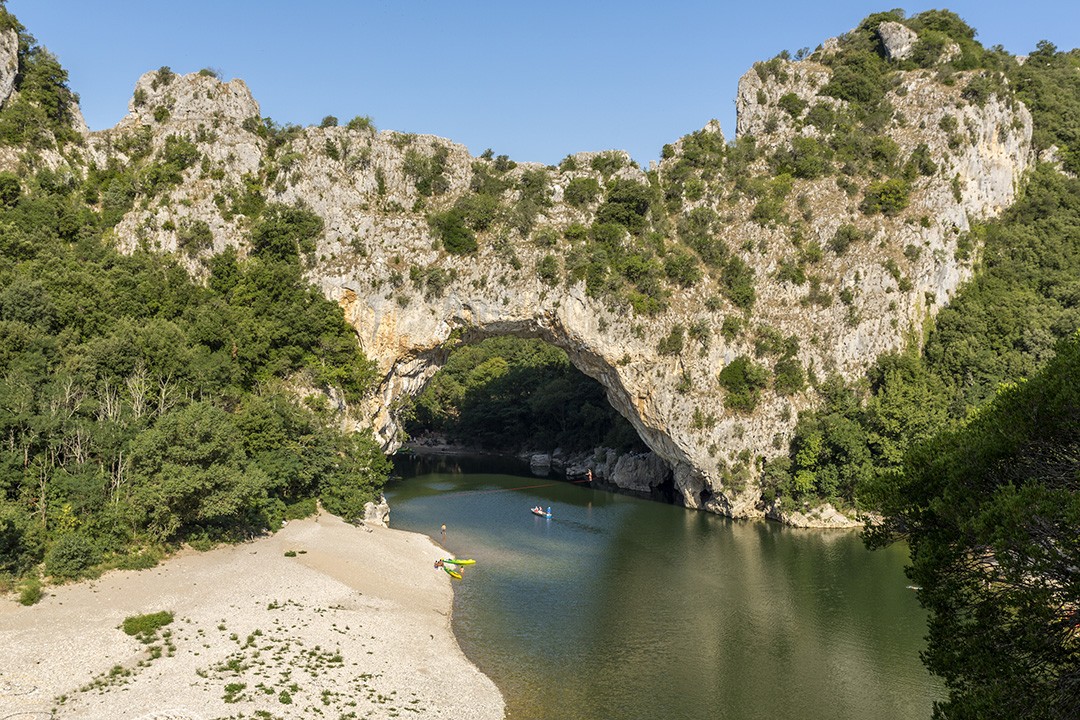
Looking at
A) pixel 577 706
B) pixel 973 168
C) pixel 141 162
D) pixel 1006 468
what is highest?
pixel 973 168

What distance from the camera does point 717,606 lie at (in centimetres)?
3030

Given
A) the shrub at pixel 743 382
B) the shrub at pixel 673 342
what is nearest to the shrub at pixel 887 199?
the shrub at pixel 743 382


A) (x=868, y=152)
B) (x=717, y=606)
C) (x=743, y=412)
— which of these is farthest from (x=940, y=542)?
(x=868, y=152)

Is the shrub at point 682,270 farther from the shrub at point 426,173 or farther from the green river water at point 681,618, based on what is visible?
the shrub at point 426,173

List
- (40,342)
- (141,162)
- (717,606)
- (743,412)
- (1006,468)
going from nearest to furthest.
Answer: (1006,468) < (717,606) < (40,342) < (743,412) < (141,162)

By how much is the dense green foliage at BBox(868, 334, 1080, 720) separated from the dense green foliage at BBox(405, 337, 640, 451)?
52.6 m

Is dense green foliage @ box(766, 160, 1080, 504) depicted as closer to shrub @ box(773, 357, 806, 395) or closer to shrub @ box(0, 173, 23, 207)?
shrub @ box(773, 357, 806, 395)

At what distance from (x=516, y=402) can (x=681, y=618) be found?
170 ft

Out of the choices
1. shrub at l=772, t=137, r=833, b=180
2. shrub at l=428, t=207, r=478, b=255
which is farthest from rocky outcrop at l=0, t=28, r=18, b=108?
shrub at l=772, t=137, r=833, b=180

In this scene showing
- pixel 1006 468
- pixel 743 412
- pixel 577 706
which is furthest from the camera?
pixel 743 412

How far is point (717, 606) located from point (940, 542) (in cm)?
1919

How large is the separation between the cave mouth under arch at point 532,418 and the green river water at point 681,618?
15.5m

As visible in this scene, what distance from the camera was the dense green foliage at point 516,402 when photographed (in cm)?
7225

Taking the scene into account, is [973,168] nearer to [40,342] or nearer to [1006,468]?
[1006,468]
